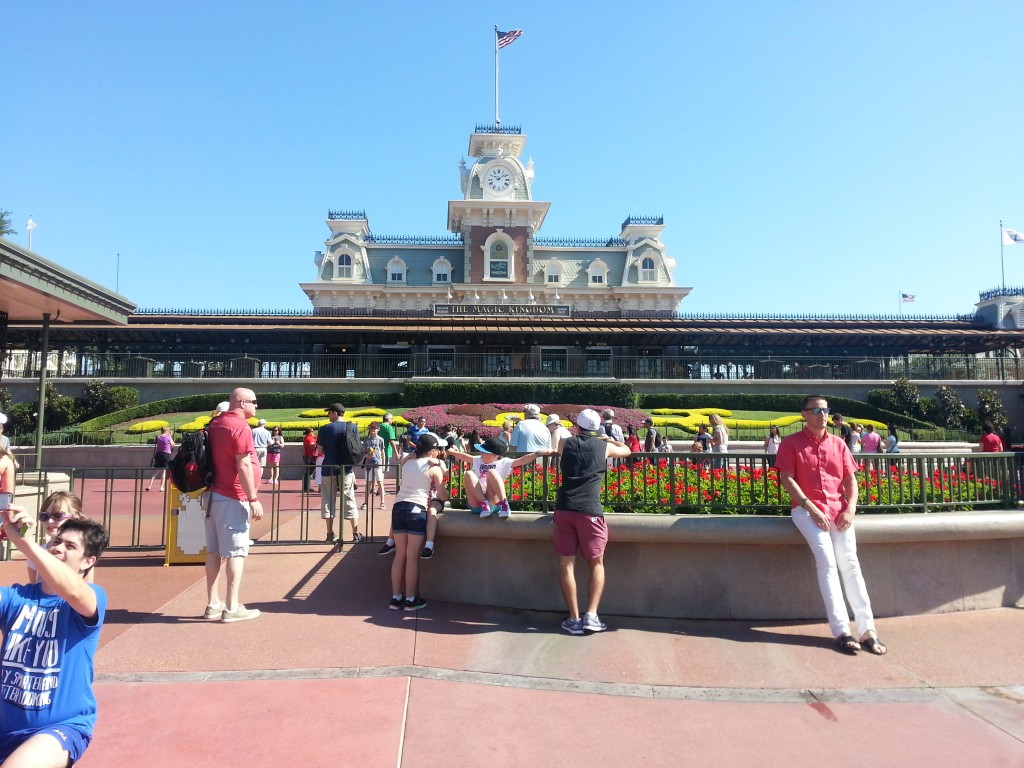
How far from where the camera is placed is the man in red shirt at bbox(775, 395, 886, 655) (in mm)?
5281

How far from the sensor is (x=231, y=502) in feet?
18.9

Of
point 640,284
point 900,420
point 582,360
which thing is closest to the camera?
point 900,420

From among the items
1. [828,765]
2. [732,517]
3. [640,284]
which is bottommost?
[828,765]

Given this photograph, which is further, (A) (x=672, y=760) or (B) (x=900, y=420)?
(B) (x=900, y=420)

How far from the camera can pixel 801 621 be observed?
582cm

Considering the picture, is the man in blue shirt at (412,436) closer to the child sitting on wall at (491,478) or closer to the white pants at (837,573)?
the child sitting on wall at (491,478)

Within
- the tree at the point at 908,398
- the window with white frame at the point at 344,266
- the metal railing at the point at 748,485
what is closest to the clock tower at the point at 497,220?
the window with white frame at the point at 344,266

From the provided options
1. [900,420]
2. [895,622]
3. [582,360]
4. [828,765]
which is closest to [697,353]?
[582,360]

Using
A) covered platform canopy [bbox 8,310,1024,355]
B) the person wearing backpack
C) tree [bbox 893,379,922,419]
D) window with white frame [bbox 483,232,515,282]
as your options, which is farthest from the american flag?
the person wearing backpack

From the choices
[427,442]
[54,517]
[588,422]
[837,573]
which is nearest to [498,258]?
[427,442]

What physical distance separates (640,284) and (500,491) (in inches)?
1886

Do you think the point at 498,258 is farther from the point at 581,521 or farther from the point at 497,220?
the point at 581,521

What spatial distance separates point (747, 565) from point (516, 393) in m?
23.7

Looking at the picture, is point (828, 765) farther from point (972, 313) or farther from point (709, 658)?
point (972, 313)
